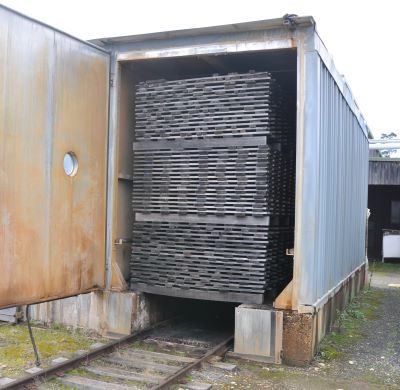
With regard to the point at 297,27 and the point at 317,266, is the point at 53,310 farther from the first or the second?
the point at 297,27

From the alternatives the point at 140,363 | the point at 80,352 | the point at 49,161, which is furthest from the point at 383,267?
the point at 49,161

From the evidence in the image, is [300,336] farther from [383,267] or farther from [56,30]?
[383,267]

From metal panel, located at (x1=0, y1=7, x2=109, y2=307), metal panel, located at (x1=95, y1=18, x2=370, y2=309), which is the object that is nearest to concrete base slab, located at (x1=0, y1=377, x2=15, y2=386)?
metal panel, located at (x1=0, y1=7, x2=109, y2=307)

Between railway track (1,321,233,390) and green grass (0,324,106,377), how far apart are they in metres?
0.42

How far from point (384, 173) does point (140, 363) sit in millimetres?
15639

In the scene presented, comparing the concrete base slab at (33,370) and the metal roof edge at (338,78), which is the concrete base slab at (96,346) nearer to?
the concrete base slab at (33,370)

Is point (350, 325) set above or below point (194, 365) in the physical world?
below

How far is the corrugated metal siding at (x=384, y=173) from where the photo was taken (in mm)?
19359

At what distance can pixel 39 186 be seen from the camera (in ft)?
20.2

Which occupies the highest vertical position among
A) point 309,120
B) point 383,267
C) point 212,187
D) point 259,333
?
point 309,120

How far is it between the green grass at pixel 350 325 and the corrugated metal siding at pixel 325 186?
0.72 meters

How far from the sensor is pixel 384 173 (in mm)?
19500

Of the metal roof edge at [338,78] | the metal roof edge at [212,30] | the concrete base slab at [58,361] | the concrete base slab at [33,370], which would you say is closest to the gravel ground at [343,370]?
the concrete base slab at [58,361]

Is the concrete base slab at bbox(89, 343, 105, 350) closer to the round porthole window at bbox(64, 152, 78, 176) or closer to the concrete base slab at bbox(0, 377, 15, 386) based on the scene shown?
the concrete base slab at bbox(0, 377, 15, 386)
